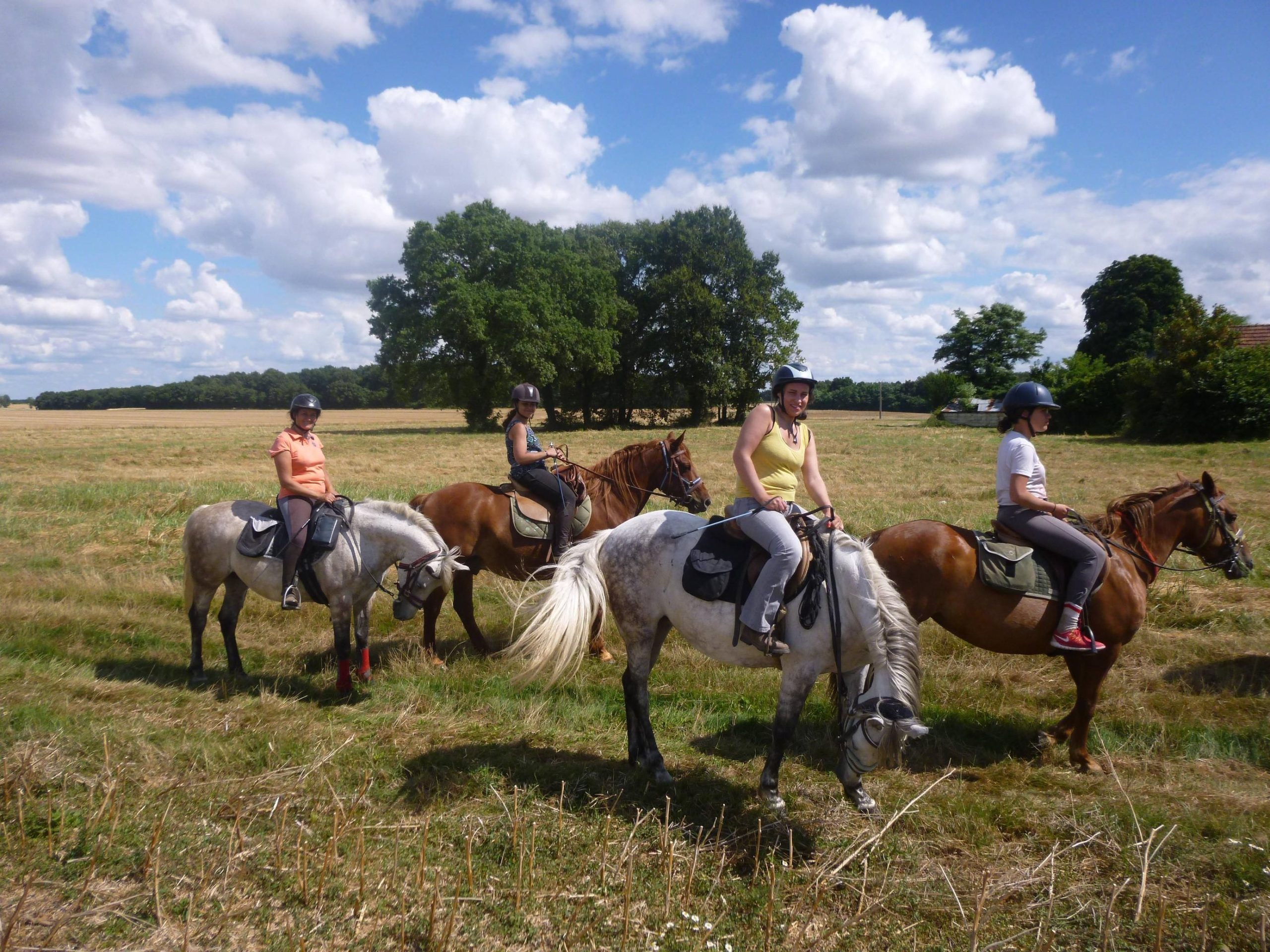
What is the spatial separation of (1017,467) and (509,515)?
4.79m

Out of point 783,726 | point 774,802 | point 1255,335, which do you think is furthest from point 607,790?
point 1255,335

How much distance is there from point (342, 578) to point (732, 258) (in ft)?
162

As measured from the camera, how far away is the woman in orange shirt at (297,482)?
643cm

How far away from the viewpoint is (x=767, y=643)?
4.38 meters

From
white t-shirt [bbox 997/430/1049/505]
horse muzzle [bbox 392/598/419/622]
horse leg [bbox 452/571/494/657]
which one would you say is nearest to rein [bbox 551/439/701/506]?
horse leg [bbox 452/571/494/657]

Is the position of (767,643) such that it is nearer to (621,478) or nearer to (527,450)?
(527,450)

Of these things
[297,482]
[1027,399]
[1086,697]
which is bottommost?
[1086,697]

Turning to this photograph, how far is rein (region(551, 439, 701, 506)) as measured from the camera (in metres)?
8.15

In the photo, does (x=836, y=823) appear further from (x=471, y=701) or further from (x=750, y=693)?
(x=471, y=701)

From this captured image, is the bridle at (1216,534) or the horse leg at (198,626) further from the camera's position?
the horse leg at (198,626)

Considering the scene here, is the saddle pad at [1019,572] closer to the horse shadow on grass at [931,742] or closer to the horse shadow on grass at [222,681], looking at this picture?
the horse shadow on grass at [931,742]

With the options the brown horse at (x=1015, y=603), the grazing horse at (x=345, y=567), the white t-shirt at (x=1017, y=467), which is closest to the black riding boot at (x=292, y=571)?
the grazing horse at (x=345, y=567)

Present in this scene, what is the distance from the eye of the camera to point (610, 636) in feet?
27.6

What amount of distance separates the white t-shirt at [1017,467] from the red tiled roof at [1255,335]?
1593 inches
